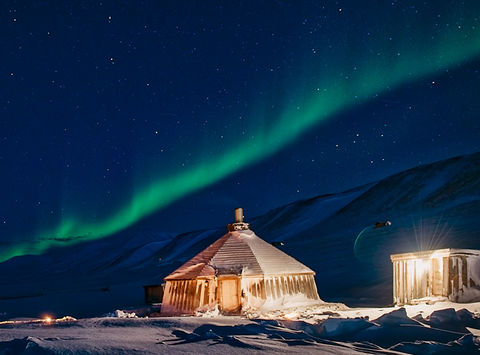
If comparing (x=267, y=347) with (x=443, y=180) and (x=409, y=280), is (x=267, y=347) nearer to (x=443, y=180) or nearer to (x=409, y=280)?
(x=409, y=280)

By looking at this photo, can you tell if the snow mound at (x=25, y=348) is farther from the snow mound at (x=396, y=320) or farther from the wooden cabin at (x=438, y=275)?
the wooden cabin at (x=438, y=275)

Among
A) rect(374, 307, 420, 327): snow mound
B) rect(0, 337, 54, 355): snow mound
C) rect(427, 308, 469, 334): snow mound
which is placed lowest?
rect(427, 308, 469, 334): snow mound

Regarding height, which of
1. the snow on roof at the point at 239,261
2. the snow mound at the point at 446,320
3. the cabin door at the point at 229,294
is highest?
the snow on roof at the point at 239,261

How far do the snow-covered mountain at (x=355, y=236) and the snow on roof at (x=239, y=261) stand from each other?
7.24 meters

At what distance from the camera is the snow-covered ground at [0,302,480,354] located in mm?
8361

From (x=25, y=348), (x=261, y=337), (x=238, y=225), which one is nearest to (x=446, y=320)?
(x=261, y=337)

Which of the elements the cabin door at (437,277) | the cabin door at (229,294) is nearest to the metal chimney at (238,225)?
the cabin door at (229,294)

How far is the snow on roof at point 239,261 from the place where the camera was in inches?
779

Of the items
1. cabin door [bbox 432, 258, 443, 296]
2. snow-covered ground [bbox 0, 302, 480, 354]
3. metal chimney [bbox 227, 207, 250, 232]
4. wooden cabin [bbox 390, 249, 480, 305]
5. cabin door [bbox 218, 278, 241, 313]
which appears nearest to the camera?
snow-covered ground [bbox 0, 302, 480, 354]

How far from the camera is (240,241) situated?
21.5 metres

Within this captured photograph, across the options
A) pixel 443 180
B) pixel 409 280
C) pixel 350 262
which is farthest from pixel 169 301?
pixel 443 180

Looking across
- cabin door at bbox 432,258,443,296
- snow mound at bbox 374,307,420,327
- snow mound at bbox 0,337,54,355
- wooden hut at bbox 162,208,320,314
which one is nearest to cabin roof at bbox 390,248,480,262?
cabin door at bbox 432,258,443,296

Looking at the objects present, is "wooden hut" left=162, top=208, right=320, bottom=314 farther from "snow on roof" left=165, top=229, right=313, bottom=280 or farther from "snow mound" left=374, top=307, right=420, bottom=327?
"snow mound" left=374, top=307, right=420, bottom=327

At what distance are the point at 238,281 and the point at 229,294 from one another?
66 cm
